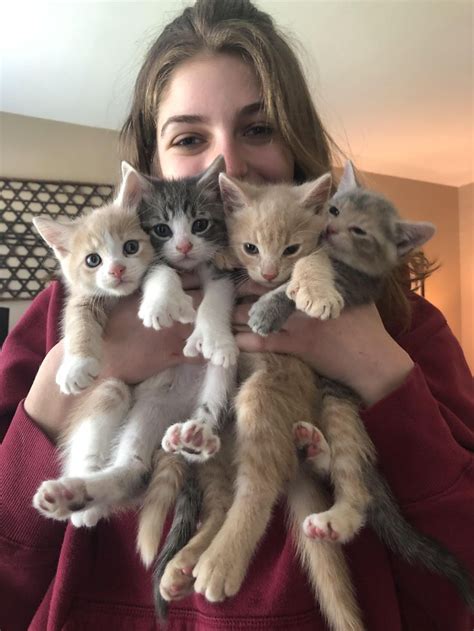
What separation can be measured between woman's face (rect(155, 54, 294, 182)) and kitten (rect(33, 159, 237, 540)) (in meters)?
0.12

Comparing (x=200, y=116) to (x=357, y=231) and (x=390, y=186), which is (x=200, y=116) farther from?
(x=390, y=186)

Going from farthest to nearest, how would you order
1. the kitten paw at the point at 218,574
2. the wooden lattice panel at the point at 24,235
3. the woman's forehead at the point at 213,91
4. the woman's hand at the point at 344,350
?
the wooden lattice panel at the point at 24,235, the woman's forehead at the point at 213,91, the woman's hand at the point at 344,350, the kitten paw at the point at 218,574

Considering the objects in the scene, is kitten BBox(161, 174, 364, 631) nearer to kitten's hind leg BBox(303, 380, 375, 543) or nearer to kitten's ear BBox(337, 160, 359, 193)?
kitten's hind leg BBox(303, 380, 375, 543)

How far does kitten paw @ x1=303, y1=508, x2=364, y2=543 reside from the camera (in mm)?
785

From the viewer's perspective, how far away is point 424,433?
874mm

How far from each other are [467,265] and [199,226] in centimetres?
458

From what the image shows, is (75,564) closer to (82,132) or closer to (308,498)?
(308,498)

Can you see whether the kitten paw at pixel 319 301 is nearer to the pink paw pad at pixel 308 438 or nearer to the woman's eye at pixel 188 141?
the pink paw pad at pixel 308 438

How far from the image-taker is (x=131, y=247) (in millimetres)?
1061

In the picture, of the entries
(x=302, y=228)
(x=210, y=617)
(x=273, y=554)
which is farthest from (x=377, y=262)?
(x=210, y=617)

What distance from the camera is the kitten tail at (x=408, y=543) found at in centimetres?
79

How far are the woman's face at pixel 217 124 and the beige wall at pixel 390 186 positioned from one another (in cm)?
243

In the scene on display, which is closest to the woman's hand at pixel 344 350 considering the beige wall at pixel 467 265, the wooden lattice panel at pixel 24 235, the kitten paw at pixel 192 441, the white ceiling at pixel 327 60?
the kitten paw at pixel 192 441

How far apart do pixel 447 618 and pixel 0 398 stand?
0.99 metres
